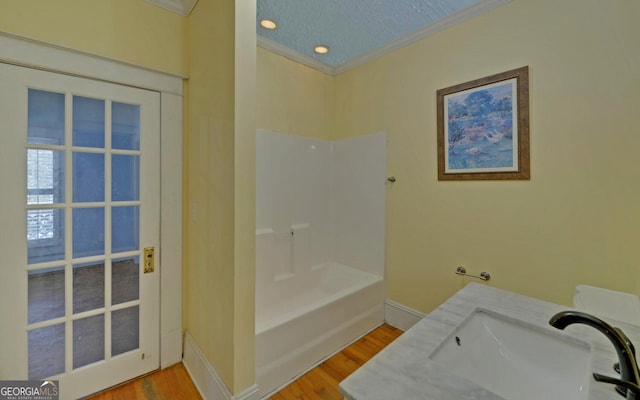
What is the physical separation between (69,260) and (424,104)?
275cm

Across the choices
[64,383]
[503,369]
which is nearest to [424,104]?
[503,369]

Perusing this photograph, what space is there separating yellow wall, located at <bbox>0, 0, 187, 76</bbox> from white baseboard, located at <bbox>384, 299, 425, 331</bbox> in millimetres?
2631

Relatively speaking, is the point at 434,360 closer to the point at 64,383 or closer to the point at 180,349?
the point at 180,349

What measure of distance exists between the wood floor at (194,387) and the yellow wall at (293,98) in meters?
2.04

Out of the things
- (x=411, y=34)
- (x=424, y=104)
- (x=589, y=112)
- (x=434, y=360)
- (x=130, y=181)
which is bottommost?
(x=434, y=360)

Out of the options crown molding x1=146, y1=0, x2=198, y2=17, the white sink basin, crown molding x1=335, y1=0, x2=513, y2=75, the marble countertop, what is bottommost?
the white sink basin

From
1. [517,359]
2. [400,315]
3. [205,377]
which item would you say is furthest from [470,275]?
[205,377]

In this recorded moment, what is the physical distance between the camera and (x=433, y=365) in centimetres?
83

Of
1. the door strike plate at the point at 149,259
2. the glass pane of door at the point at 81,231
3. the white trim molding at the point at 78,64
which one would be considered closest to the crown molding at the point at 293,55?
the white trim molding at the point at 78,64

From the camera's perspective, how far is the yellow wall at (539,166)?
1442mm

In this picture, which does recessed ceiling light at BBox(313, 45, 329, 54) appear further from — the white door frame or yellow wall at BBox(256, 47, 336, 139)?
the white door frame

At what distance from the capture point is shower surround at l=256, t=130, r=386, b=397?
2172 mm

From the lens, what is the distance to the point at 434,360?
0.90 metres

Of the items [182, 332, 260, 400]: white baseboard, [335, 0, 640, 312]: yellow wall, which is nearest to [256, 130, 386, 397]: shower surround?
[335, 0, 640, 312]: yellow wall
